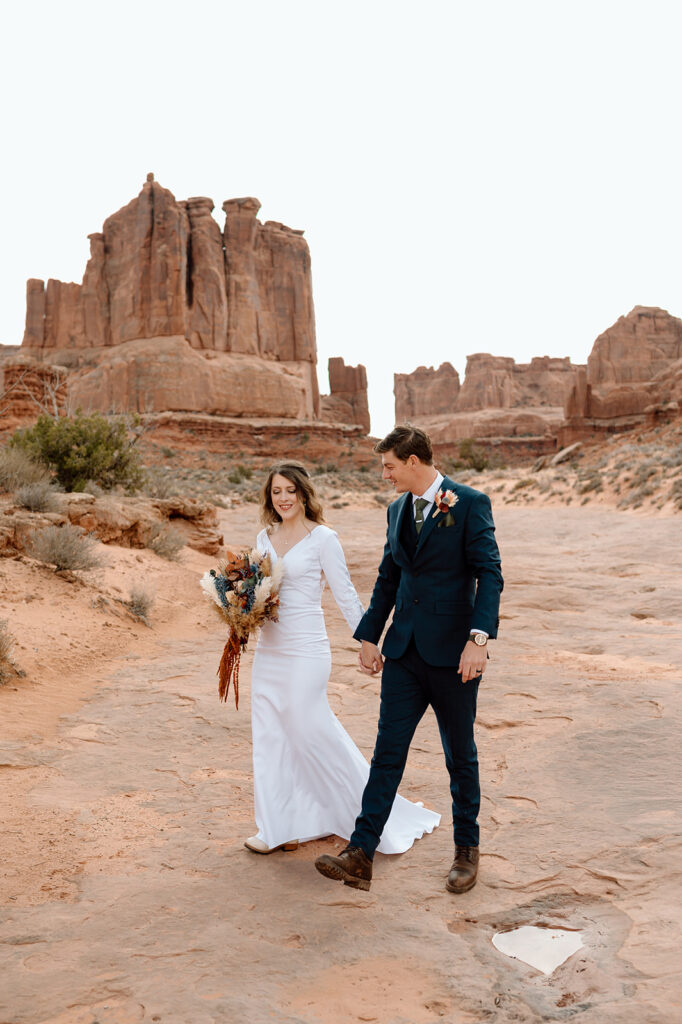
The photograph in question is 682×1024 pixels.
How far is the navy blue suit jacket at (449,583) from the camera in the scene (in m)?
3.09

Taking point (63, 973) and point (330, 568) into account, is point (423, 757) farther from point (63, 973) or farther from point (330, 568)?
point (63, 973)

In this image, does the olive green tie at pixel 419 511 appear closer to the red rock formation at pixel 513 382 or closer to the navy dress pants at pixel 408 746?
the navy dress pants at pixel 408 746

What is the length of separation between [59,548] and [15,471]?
2.81 m

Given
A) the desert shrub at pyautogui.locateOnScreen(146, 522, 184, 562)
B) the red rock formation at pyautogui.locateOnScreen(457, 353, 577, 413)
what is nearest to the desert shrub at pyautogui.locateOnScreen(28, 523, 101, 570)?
the desert shrub at pyautogui.locateOnScreen(146, 522, 184, 562)

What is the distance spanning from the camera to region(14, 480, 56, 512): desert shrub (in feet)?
31.0

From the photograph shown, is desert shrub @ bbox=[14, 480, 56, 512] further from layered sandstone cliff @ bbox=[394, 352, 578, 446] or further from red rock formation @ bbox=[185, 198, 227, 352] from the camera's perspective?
layered sandstone cliff @ bbox=[394, 352, 578, 446]

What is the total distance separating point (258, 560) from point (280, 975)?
173cm

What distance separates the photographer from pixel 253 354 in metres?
58.2

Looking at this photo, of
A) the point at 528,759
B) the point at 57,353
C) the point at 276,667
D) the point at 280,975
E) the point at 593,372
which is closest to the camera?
the point at 280,975

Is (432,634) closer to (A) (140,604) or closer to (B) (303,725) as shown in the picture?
(B) (303,725)

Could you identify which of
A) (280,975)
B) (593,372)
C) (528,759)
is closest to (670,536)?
(528,759)

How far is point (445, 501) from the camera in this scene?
318cm

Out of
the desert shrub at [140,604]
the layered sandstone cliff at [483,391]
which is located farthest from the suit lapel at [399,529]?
the layered sandstone cliff at [483,391]

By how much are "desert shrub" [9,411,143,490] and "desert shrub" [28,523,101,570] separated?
448 centimetres
